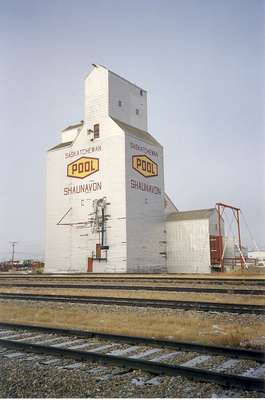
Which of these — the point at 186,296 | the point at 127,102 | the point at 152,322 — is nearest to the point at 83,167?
the point at 127,102

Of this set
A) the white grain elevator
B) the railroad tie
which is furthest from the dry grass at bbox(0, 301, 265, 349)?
the white grain elevator

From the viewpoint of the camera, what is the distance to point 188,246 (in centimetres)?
3403

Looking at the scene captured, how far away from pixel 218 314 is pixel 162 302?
7.44ft

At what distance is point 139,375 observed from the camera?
541 cm

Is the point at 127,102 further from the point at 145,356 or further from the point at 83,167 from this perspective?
the point at 145,356

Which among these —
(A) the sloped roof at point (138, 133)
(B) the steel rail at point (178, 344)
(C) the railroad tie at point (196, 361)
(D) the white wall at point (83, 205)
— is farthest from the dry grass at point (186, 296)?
(A) the sloped roof at point (138, 133)

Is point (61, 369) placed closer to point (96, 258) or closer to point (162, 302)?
point (162, 302)

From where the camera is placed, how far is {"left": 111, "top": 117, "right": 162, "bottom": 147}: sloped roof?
3392 centimetres

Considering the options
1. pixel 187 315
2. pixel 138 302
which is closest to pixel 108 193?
pixel 138 302

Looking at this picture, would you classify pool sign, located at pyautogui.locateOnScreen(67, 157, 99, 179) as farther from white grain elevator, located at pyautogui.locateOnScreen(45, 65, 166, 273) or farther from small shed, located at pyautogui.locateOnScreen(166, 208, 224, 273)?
small shed, located at pyautogui.locateOnScreen(166, 208, 224, 273)

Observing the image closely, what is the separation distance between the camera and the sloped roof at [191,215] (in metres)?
33.8

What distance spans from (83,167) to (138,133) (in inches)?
234

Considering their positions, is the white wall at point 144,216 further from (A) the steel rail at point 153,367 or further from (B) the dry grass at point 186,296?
(A) the steel rail at point 153,367

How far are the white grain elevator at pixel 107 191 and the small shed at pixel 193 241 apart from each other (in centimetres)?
90
